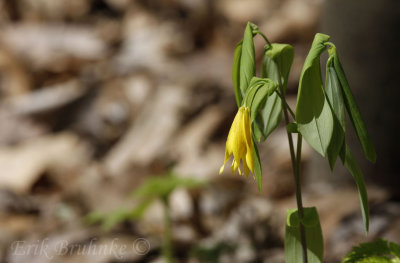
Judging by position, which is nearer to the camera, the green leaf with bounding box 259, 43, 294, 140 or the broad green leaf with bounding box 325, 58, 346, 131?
the broad green leaf with bounding box 325, 58, 346, 131

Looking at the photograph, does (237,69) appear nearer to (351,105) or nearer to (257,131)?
(257,131)

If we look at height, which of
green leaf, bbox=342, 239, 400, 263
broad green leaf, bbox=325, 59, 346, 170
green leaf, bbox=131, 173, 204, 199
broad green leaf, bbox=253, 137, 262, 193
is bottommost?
green leaf, bbox=342, 239, 400, 263

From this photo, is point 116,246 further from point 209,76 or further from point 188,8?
point 188,8

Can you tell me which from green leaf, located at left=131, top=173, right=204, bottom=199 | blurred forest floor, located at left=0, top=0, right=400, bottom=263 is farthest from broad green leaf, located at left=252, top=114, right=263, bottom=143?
blurred forest floor, located at left=0, top=0, right=400, bottom=263

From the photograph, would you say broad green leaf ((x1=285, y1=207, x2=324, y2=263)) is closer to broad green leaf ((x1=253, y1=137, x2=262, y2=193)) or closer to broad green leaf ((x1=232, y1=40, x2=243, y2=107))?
broad green leaf ((x1=253, y1=137, x2=262, y2=193))

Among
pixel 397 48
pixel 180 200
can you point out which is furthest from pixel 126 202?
pixel 397 48

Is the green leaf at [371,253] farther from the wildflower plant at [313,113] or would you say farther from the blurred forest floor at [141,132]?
the blurred forest floor at [141,132]
